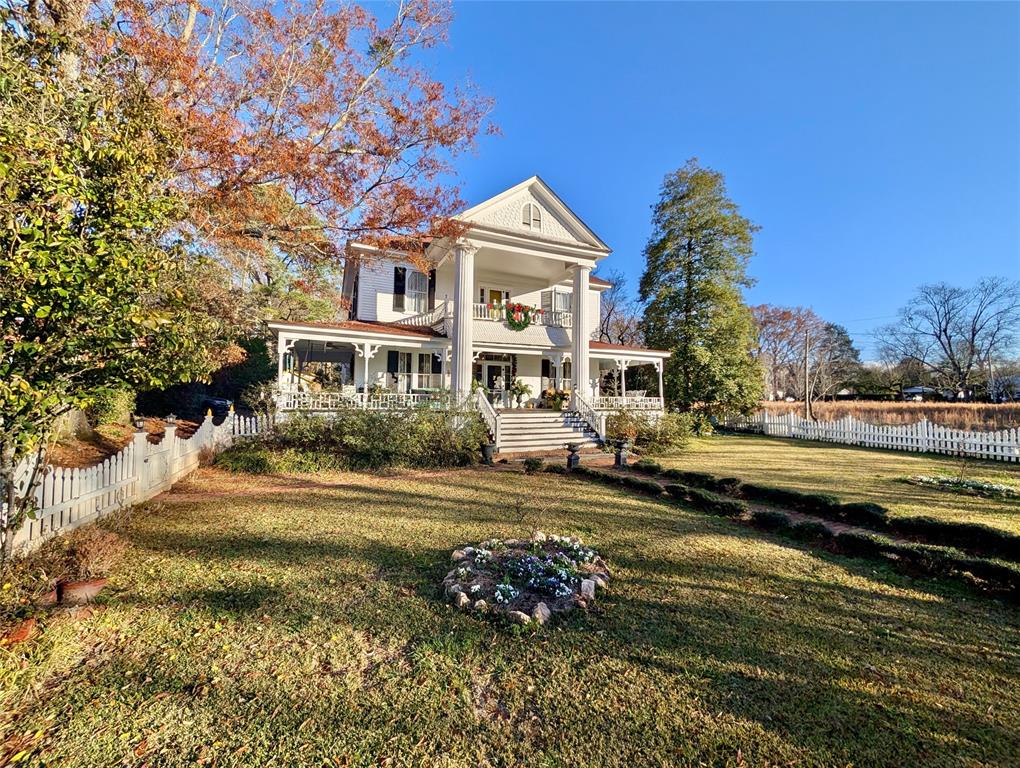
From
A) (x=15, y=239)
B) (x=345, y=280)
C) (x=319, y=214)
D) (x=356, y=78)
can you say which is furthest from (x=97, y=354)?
(x=345, y=280)

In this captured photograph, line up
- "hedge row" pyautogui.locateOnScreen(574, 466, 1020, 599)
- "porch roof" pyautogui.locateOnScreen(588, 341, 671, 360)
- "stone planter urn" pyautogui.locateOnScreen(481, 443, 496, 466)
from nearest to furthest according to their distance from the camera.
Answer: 1. "hedge row" pyautogui.locateOnScreen(574, 466, 1020, 599)
2. "stone planter urn" pyautogui.locateOnScreen(481, 443, 496, 466)
3. "porch roof" pyautogui.locateOnScreen(588, 341, 671, 360)

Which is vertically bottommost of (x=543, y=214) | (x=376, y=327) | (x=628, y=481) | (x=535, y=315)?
(x=628, y=481)

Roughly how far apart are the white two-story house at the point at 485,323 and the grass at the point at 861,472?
4326 mm

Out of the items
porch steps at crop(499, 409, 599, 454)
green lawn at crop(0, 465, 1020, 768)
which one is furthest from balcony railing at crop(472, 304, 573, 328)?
green lawn at crop(0, 465, 1020, 768)

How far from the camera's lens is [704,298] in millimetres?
22453

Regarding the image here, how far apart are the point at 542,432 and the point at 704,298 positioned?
44.2 feet

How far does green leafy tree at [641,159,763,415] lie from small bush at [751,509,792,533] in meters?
16.9

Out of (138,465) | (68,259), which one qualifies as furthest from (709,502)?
(138,465)

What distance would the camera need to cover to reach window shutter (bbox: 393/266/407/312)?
18.5 meters

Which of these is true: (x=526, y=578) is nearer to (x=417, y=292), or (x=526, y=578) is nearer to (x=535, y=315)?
Result: (x=535, y=315)

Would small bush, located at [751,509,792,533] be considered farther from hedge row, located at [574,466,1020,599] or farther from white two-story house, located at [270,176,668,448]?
white two-story house, located at [270,176,668,448]

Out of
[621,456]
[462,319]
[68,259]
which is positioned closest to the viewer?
[68,259]

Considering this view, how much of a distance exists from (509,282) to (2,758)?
19.8m

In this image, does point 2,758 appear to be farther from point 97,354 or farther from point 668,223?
point 668,223
